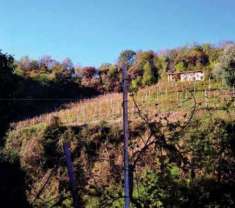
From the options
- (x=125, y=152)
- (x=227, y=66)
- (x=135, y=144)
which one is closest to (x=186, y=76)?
(x=227, y=66)

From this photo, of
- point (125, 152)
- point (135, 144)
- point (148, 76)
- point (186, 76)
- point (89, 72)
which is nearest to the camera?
point (125, 152)

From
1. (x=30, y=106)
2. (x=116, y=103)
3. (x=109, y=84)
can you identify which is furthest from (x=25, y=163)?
(x=109, y=84)

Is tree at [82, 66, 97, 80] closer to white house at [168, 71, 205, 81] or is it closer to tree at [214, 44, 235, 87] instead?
white house at [168, 71, 205, 81]

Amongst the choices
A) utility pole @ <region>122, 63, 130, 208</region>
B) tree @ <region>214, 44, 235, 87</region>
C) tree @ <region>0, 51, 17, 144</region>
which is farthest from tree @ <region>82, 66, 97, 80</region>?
utility pole @ <region>122, 63, 130, 208</region>

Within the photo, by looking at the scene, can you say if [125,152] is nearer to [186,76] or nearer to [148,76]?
[186,76]

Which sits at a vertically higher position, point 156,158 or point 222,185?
point 156,158

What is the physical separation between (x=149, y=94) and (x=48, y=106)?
27.0 ft

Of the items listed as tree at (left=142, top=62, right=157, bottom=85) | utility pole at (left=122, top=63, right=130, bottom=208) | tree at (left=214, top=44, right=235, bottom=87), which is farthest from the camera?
tree at (left=142, top=62, right=157, bottom=85)

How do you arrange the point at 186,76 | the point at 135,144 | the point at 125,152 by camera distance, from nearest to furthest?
1. the point at 125,152
2. the point at 135,144
3. the point at 186,76

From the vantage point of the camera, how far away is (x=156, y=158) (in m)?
4.05

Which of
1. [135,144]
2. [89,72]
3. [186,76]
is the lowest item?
[135,144]

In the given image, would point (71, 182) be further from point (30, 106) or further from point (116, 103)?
Result: point (30, 106)

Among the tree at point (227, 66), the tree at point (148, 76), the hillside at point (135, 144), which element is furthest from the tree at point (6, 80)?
the tree at point (148, 76)

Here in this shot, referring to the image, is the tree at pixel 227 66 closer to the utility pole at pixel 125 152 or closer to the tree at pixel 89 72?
the tree at pixel 89 72
